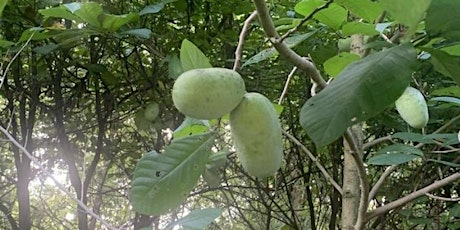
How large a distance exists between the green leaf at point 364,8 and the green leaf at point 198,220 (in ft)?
0.93

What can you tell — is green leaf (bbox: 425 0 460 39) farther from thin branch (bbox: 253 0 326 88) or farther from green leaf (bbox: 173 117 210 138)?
green leaf (bbox: 173 117 210 138)

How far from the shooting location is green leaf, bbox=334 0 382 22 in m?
0.63

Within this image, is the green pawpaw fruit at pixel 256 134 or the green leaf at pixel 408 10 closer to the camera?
the green leaf at pixel 408 10

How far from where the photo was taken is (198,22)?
1.74 meters

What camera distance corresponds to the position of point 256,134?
52 cm

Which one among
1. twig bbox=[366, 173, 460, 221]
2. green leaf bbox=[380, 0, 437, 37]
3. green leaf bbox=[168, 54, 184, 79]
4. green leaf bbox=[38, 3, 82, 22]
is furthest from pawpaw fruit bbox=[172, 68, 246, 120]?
green leaf bbox=[168, 54, 184, 79]

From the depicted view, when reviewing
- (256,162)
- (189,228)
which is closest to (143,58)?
(189,228)

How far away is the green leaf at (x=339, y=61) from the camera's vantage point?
27.3 inches

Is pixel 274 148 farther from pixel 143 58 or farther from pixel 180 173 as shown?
pixel 143 58

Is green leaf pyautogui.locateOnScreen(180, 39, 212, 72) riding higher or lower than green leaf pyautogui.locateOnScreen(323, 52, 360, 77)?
higher

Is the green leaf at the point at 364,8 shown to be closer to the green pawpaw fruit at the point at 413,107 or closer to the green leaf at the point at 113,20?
the green pawpaw fruit at the point at 413,107

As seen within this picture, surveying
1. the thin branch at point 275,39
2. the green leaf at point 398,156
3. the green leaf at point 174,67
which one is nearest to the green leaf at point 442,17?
the thin branch at point 275,39

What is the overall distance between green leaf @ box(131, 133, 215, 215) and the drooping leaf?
0.24 meters

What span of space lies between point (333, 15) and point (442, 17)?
29cm
